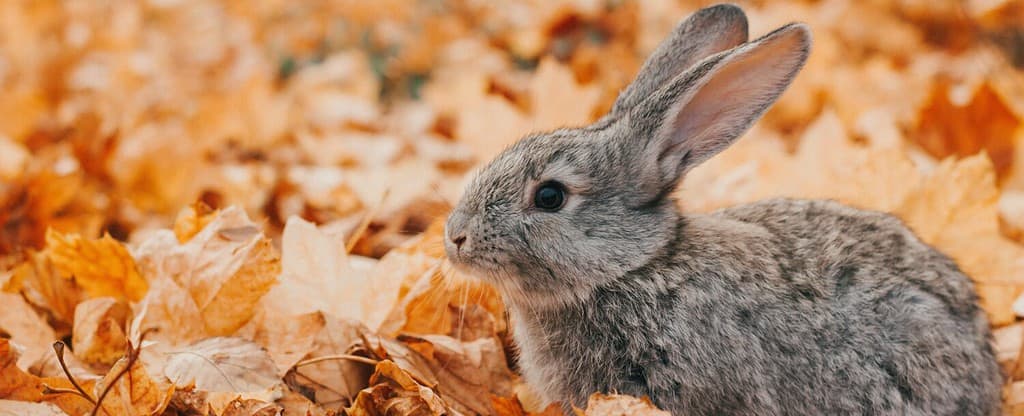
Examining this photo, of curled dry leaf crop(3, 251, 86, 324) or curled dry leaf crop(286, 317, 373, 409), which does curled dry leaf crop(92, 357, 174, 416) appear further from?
curled dry leaf crop(3, 251, 86, 324)

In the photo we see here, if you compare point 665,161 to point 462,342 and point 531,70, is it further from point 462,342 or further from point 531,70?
point 531,70

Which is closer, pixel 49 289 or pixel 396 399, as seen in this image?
pixel 396 399

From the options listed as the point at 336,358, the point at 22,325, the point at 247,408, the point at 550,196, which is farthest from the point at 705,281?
the point at 22,325

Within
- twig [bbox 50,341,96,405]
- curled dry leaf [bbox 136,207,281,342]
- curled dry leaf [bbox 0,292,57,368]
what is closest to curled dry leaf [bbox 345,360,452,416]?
curled dry leaf [bbox 136,207,281,342]

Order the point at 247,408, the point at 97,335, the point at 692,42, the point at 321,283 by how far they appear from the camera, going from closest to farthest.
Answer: the point at 247,408 → the point at 97,335 → the point at 321,283 → the point at 692,42

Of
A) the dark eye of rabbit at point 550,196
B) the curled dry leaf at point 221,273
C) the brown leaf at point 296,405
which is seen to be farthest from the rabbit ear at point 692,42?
the brown leaf at point 296,405

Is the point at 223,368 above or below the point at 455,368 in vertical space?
above

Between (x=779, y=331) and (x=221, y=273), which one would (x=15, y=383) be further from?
(x=779, y=331)

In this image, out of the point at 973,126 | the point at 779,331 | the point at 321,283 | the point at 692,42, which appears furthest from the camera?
the point at 973,126

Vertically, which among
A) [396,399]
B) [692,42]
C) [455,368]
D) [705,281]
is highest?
[692,42]
